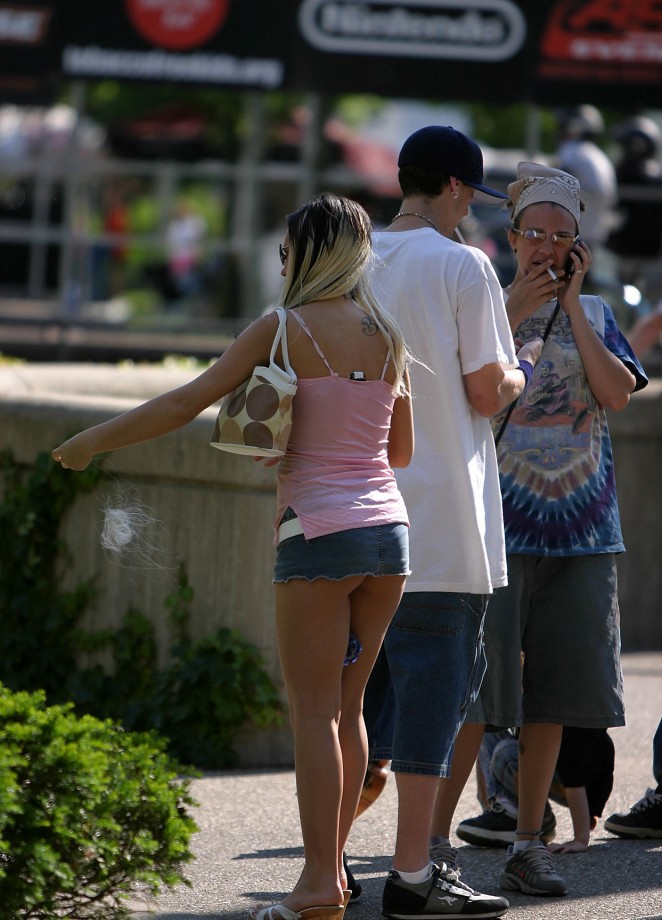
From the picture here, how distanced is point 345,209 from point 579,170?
29.3 ft

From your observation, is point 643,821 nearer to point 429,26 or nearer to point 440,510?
point 440,510

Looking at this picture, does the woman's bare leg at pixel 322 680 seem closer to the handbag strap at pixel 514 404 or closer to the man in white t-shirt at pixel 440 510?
the man in white t-shirt at pixel 440 510

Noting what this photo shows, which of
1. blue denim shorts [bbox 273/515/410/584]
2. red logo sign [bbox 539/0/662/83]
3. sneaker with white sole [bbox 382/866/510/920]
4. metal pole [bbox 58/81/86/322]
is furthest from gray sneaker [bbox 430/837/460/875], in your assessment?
metal pole [bbox 58/81/86/322]

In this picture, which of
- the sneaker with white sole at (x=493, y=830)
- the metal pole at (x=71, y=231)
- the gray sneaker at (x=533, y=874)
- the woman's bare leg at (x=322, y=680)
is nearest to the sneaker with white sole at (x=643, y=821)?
the sneaker with white sole at (x=493, y=830)

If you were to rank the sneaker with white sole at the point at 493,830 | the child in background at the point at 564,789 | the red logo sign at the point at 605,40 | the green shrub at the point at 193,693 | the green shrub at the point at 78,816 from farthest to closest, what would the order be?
the red logo sign at the point at 605,40
the green shrub at the point at 193,693
the sneaker with white sole at the point at 493,830
the child in background at the point at 564,789
the green shrub at the point at 78,816

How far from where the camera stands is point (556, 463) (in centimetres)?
446

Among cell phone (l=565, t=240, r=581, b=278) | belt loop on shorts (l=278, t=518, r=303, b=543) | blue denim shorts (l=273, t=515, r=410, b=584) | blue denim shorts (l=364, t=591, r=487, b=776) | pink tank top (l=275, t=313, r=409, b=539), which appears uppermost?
cell phone (l=565, t=240, r=581, b=278)

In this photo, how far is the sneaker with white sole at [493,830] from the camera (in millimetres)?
4980

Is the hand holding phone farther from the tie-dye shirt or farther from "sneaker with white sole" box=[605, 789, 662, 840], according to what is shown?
"sneaker with white sole" box=[605, 789, 662, 840]

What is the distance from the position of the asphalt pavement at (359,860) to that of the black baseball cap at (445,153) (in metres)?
1.97

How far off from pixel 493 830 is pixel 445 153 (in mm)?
2210

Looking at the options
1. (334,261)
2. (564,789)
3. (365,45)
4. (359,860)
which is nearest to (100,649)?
(359,860)

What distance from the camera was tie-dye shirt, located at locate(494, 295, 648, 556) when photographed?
4.46m

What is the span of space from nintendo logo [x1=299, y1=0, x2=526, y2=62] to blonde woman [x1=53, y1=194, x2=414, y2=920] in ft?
29.0
